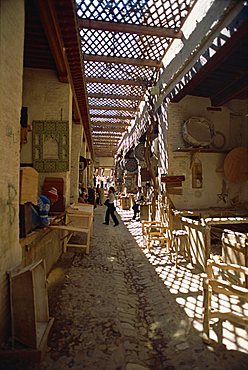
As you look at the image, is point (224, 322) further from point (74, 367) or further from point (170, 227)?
point (170, 227)

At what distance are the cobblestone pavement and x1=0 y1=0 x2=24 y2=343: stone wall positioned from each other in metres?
0.76

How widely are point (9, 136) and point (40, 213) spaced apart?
5.23 feet

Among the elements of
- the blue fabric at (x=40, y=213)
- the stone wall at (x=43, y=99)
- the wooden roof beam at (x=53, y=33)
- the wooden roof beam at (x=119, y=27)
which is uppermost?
the wooden roof beam at (x=119, y=27)

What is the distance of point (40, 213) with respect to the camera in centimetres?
383

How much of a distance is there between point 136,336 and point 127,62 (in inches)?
245

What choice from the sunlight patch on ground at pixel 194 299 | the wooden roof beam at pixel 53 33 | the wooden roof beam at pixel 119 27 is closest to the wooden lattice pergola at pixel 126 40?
the wooden roof beam at pixel 119 27

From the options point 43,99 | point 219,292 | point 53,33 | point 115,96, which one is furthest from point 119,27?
point 219,292

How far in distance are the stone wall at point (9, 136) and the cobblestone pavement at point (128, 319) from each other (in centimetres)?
76

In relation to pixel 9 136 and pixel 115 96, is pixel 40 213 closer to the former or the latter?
pixel 9 136

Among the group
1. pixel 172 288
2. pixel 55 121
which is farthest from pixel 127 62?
pixel 172 288

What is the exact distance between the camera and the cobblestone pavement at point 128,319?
2.34m

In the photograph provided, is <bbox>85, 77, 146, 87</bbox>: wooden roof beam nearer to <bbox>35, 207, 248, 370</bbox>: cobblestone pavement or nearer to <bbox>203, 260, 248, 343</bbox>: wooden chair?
<bbox>35, 207, 248, 370</bbox>: cobblestone pavement

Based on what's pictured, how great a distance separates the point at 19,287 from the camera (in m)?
2.36

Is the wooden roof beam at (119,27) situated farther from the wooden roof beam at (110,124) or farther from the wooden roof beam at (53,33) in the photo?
the wooden roof beam at (110,124)
